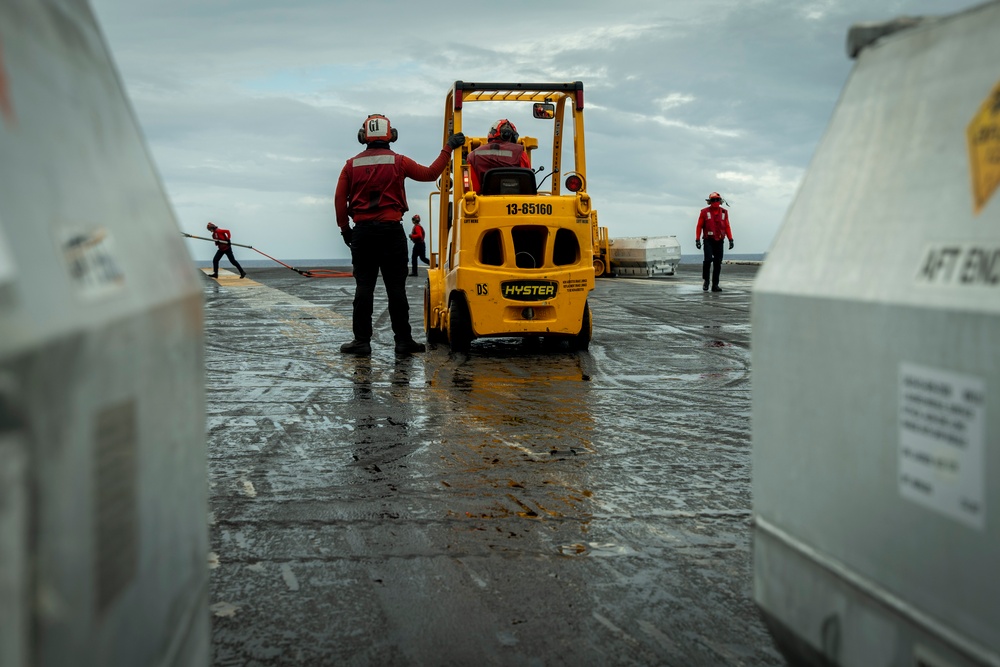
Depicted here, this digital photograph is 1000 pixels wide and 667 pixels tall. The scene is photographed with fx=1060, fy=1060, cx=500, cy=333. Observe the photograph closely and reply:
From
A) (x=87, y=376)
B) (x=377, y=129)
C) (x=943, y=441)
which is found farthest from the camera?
(x=377, y=129)

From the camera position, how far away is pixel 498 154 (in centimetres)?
1070

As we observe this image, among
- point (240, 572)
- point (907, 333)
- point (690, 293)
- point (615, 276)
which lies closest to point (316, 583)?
point (240, 572)

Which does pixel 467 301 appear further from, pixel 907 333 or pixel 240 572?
pixel 907 333

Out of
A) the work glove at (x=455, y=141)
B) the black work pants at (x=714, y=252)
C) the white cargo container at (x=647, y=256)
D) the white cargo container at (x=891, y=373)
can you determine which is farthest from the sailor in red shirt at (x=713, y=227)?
the white cargo container at (x=891, y=373)

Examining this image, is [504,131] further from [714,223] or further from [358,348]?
[714,223]

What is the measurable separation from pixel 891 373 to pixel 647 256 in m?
28.1

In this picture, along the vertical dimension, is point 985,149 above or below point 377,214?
below

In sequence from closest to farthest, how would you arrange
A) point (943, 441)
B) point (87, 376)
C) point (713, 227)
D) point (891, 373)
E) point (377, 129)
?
point (87, 376)
point (943, 441)
point (891, 373)
point (377, 129)
point (713, 227)

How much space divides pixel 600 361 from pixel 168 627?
25.9 ft

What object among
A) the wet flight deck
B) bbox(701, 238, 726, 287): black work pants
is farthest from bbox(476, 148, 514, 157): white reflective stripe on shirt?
bbox(701, 238, 726, 287): black work pants

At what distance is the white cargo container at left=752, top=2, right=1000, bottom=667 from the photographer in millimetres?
1397

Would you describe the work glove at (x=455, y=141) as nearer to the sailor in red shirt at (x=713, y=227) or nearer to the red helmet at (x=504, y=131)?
the red helmet at (x=504, y=131)

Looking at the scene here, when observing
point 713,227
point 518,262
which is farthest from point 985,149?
point 713,227

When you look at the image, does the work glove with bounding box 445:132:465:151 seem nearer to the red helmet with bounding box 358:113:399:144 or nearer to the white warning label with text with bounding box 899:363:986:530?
the red helmet with bounding box 358:113:399:144
